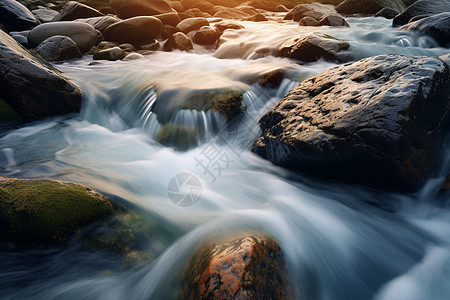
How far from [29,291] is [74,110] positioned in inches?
180

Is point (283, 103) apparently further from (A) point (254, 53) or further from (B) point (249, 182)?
(A) point (254, 53)

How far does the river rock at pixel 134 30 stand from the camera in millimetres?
11672

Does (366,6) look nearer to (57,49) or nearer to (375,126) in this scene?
(57,49)

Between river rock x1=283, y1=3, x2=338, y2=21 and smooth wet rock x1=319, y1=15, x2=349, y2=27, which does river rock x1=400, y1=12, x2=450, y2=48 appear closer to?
smooth wet rock x1=319, y1=15, x2=349, y2=27

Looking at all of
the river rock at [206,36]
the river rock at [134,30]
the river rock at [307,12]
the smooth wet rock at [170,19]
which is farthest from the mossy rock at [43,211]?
the river rock at [307,12]

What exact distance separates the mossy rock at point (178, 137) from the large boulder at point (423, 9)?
40.2 feet

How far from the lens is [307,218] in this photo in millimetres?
3061

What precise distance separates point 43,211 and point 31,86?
389 cm

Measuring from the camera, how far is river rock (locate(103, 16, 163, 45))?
38.3ft

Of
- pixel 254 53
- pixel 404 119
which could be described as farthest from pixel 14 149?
pixel 254 53

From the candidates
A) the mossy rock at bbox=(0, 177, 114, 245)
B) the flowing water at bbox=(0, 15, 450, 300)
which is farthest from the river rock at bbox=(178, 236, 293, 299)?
the mossy rock at bbox=(0, 177, 114, 245)

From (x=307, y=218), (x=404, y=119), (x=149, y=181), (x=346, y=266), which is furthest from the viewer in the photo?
(x=149, y=181)

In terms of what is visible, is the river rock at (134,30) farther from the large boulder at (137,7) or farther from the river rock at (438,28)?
the river rock at (438,28)

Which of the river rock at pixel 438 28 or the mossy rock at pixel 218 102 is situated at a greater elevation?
the river rock at pixel 438 28
